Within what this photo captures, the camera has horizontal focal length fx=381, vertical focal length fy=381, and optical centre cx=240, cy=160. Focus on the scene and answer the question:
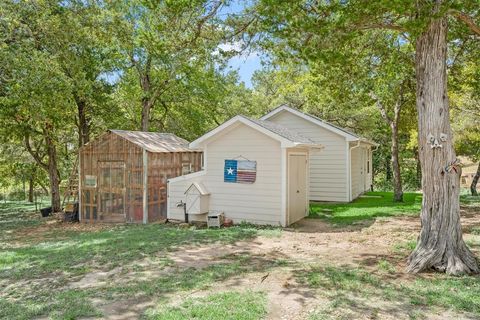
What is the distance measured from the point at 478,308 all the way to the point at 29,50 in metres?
13.3

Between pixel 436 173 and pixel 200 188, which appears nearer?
pixel 436 173

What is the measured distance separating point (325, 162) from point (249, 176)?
6.07 meters

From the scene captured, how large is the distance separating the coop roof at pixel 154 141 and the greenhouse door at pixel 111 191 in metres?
0.94

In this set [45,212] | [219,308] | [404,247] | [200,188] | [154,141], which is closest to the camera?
[219,308]

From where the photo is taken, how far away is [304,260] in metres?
6.85

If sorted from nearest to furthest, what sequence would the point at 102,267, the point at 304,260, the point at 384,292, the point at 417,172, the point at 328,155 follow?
the point at 384,292
the point at 102,267
the point at 304,260
the point at 328,155
the point at 417,172

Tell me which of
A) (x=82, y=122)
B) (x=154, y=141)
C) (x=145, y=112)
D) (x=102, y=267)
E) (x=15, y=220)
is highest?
(x=145, y=112)

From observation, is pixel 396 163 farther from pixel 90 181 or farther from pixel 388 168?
pixel 388 168

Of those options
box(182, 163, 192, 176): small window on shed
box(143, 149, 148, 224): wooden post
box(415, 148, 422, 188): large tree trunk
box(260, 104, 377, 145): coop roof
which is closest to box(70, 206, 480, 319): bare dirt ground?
box(260, 104, 377, 145): coop roof

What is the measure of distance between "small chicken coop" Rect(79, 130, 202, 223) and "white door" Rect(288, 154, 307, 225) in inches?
Result: 189

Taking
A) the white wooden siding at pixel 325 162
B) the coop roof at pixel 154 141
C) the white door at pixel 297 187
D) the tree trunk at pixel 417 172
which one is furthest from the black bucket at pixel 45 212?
the tree trunk at pixel 417 172

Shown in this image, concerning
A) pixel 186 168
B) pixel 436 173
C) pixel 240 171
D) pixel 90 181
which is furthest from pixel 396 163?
pixel 90 181

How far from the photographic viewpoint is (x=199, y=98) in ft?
67.5

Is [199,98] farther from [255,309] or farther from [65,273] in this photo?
[255,309]
